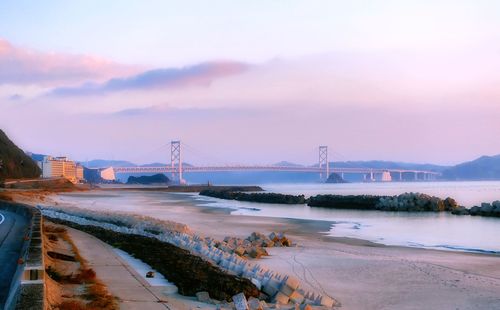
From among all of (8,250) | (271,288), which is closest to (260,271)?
(271,288)

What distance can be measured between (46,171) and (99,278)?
135363 millimetres

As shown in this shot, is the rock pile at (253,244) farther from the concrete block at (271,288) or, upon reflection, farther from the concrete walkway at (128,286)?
the concrete block at (271,288)

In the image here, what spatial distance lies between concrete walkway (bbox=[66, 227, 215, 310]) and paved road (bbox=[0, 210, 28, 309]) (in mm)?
Result: 1327

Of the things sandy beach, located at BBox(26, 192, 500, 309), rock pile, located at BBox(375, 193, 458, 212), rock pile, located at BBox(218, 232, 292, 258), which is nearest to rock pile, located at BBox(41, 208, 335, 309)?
rock pile, located at BBox(218, 232, 292, 258)

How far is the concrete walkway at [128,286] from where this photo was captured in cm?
745

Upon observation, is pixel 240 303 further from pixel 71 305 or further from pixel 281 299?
pixel 71 305

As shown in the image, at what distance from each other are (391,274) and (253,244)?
5.00m

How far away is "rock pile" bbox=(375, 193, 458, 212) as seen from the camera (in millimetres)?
37750

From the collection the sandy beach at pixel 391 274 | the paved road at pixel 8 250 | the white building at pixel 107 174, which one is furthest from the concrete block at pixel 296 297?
the white building at pixel 107 174

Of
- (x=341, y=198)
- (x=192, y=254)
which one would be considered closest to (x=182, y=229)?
(x=192, y=254)

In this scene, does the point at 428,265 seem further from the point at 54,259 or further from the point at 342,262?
Result: the point at 54,259

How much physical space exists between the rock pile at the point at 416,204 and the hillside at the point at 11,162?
55.8 metres

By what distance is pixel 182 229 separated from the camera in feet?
61.5

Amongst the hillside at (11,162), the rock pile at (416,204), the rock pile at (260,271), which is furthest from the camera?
the hillside at (11,162)
